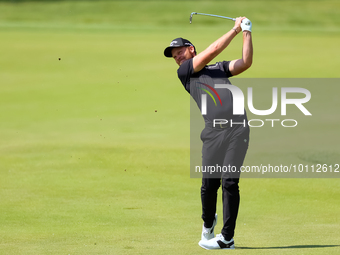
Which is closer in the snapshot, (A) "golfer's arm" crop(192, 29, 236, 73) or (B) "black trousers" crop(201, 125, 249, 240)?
(A) "golfer's arm" crop(192, 29, 236, 73)

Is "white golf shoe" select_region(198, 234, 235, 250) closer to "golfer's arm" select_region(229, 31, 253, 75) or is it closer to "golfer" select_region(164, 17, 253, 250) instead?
"golfer" select_region(164, 17, 253, 250)

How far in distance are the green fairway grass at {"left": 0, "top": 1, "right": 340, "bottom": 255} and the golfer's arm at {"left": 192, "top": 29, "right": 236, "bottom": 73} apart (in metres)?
2.02

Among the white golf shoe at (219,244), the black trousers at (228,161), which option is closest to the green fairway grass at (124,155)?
the white golf shoe at (219,244)

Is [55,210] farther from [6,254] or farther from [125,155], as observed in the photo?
[125,155]

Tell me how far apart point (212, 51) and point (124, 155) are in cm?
709

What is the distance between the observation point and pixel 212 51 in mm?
5984

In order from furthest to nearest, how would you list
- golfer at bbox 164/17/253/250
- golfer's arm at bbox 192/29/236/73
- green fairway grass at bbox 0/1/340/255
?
1. green fairway grass at bbox 0/1/340/255
2. golfer at bbox 164/17/253/250
3. golfer's arm at bbox 192/29/236/73

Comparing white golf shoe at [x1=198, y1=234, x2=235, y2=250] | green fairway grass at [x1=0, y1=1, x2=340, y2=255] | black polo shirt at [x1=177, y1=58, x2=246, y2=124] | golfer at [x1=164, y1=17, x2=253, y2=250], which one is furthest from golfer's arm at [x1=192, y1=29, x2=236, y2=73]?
green fairway grass at [x1=0, y1=1, x2=340, y2=255]

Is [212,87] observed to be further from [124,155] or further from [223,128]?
[124,155]

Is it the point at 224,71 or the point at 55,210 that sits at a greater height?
the point at 224,71

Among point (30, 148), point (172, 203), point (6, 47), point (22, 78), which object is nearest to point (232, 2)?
point (6, 47)

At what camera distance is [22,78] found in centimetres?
2548

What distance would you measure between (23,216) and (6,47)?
25778 millimetres

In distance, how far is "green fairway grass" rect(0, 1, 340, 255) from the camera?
22.4 ft
